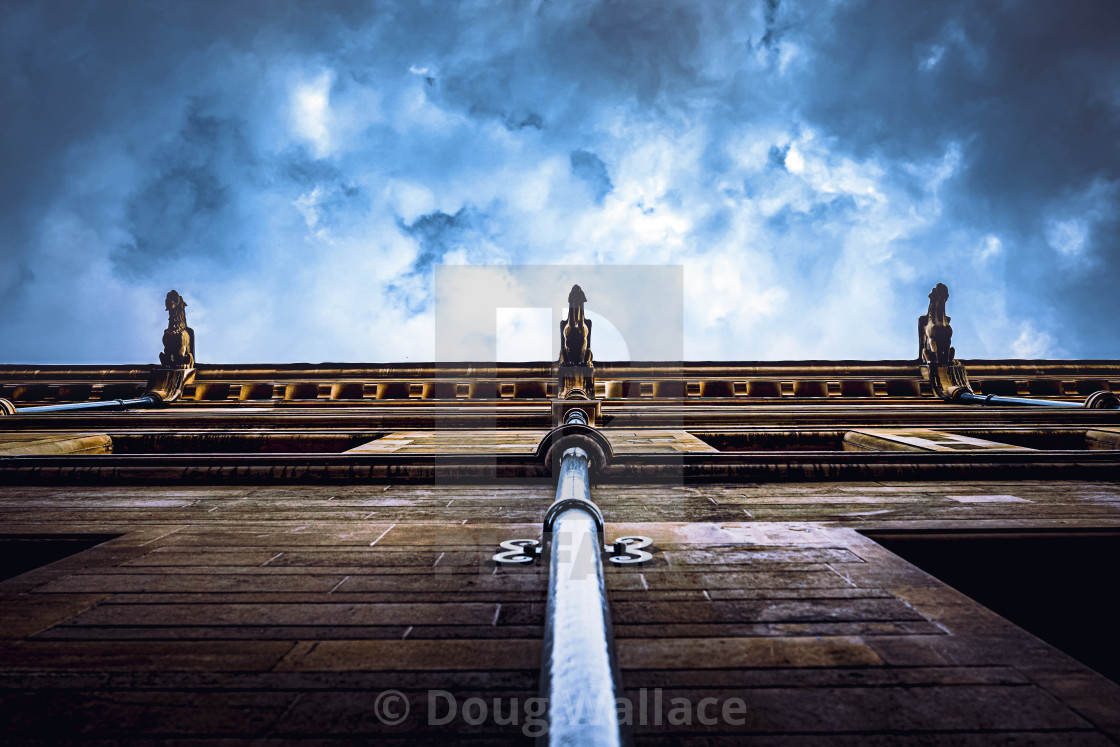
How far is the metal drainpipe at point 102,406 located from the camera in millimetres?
10297

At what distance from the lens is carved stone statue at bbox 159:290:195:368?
14.0 meters

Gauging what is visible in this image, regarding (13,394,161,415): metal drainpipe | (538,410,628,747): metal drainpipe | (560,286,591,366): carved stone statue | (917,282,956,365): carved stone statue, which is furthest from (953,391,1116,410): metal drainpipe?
(13,394,161,415): metal drainpipe

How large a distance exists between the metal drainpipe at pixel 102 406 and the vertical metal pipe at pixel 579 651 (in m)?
13.5

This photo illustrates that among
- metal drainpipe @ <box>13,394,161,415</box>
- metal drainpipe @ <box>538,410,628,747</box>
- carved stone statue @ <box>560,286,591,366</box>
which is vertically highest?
carved stone statue @ <box>560,286,591,366</box>

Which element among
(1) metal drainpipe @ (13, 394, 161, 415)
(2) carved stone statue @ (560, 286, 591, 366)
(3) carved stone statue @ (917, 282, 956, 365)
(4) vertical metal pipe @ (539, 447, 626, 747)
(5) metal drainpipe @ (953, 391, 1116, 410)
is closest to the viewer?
(4) vertical metal pipe @ (539, 447, 626, 747)

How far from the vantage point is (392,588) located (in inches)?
99.7

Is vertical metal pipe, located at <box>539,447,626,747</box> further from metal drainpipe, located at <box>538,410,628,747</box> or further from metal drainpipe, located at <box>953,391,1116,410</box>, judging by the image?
metal drainpipe, located at <box>953,391,1116,410</box>

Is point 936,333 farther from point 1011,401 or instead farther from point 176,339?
point 176,339

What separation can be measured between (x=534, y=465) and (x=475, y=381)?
9368 mm

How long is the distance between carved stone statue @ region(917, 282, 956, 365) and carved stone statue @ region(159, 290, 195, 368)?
22413mm

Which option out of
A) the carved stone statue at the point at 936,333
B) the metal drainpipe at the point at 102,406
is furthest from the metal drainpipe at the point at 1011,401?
the metal drainpipe at the point at 102,406

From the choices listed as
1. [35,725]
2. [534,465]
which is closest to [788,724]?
[35,725]

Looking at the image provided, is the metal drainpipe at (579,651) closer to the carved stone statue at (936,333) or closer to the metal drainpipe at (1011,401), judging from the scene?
the metal drainpipe at (1011,401)

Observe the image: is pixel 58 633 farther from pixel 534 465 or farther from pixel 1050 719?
pixel 1050 719
